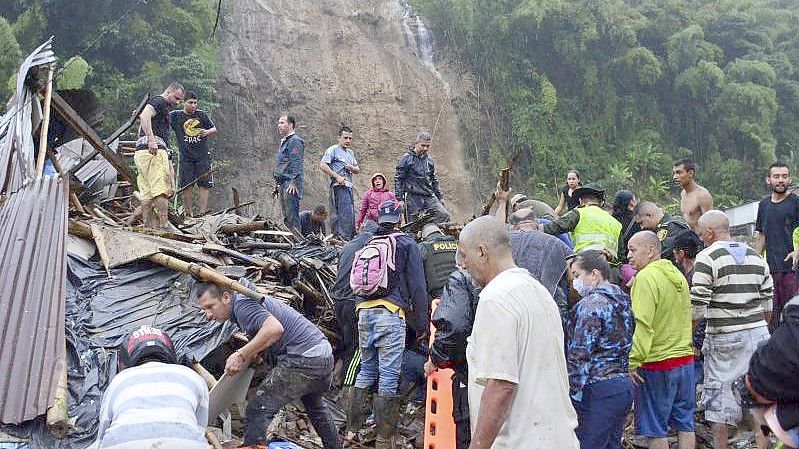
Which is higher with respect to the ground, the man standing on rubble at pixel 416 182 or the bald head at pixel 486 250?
the bald head at pixel 486 250

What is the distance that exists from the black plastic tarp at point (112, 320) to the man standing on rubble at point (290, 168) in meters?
3.46

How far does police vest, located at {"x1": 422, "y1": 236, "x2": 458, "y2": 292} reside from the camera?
6.97 meters

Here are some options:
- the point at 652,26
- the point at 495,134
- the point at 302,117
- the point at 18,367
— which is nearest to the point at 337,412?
the point at 18,367

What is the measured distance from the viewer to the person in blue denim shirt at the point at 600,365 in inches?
179

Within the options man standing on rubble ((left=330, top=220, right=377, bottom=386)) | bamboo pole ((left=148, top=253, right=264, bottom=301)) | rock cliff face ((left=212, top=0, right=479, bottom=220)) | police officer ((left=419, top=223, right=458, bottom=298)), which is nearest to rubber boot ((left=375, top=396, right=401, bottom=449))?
man standing on rubble ((left=330, top=220, right=377, bottom=386))

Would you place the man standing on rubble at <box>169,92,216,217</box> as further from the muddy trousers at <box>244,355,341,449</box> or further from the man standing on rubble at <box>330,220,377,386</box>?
the muddy trousers at <box>244,355,341,449</box>

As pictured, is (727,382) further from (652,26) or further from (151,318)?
(652,26)

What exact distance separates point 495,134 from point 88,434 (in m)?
28.9

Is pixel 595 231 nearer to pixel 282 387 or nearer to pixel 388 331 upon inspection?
pixel 388 331

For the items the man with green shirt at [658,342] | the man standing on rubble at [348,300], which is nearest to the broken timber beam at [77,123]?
the man standing on rubble at [348,300]

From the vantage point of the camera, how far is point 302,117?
29531 mm


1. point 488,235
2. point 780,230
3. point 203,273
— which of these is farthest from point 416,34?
point 488,235

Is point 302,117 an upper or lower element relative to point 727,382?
lower

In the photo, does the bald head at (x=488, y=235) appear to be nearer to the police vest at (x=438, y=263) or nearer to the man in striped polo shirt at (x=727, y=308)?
the man in striped polo shirt at (x=727, y=308)
